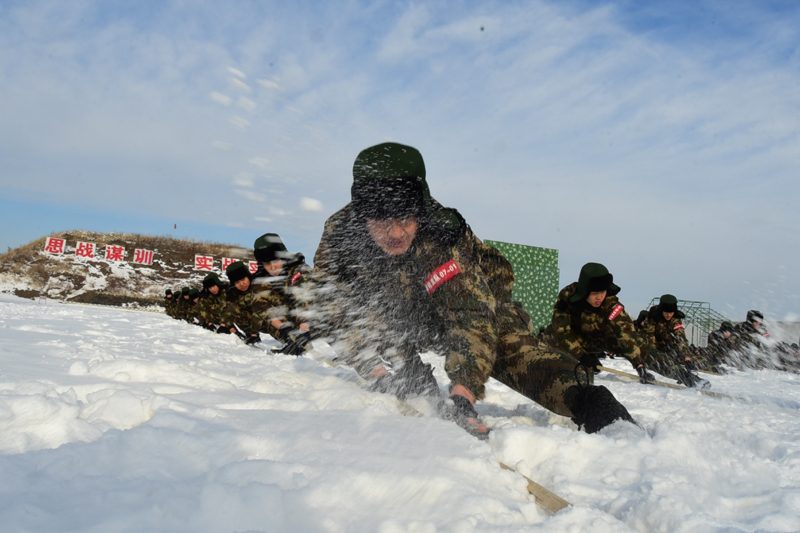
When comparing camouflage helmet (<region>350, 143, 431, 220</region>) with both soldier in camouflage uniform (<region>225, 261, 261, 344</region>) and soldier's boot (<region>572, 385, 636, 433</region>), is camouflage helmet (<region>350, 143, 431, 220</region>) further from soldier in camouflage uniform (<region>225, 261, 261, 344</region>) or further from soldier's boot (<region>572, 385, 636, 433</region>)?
soldier in camouflage uniform (<region>225, 261, 261, 344</region>)

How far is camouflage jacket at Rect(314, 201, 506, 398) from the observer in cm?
238

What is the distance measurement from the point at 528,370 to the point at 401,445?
1.09 m

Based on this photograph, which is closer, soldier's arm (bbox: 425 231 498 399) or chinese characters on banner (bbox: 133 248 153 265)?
soldier's arm (bbox: 425 231 498 399)

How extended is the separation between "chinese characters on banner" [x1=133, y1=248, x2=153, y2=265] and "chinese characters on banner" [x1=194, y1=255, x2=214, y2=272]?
308 cm

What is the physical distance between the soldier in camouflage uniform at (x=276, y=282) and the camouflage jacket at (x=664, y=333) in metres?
5.84

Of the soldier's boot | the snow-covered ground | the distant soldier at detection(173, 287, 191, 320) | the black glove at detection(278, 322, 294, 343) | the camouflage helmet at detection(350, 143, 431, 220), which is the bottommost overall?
the distant soldier at detection(173, 287, 191, 320)

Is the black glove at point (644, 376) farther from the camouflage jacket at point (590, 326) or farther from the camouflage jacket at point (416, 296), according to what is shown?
the camouflage jacket at point (416, 296)

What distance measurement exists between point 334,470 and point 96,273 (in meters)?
38.2

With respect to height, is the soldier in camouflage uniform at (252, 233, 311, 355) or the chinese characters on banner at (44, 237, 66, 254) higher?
the chinese characters on banner at (44, 237, 66, 254)

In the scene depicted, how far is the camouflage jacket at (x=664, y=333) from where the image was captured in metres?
8.20

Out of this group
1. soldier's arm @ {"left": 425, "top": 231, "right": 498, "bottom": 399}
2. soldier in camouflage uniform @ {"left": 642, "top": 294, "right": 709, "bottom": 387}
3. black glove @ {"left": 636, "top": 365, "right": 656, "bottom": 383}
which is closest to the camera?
soldier's arm @ {"left": 425, "top": 231, "right": 498, "bottom": 399}

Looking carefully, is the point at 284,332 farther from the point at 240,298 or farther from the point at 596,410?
the point at 596,410

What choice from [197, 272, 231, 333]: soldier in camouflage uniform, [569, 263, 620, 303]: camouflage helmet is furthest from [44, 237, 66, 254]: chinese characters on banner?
[569, 263, 620, 303]: camouflage helmet

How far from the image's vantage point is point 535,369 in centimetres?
251
